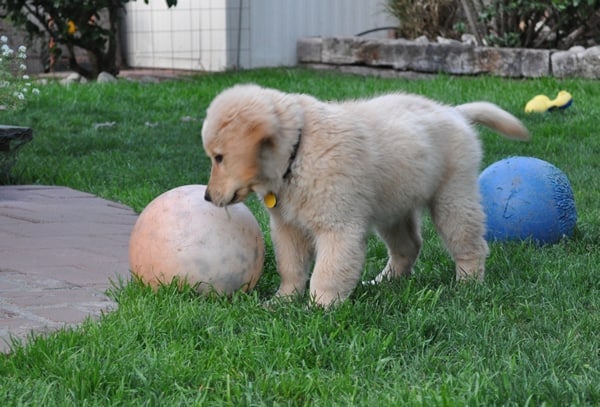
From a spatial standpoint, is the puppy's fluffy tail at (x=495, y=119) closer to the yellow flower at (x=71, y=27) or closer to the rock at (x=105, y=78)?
the rock at (x=105, y=78)

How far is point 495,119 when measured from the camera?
15.3 feet

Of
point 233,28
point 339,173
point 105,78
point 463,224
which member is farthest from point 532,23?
point 339,173

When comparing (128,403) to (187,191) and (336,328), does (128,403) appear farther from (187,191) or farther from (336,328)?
(187,191)

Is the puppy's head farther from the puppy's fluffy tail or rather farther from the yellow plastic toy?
the yellow plastic toy

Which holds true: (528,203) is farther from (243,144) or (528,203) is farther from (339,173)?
(243,144)

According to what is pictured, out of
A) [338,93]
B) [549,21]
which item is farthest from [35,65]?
[549,21]

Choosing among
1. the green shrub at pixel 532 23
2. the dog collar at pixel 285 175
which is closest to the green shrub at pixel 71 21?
the green shrub at pixel 532 23

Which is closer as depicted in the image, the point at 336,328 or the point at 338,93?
the point at 336,328

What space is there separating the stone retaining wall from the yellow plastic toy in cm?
171

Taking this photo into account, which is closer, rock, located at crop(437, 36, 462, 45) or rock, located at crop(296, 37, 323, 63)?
rock, located at crop(437, 36, 462, 45)

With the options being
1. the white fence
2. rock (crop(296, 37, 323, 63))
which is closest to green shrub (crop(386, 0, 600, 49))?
rock (crop(296, 37, 323, 63))

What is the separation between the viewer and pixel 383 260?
5066mm

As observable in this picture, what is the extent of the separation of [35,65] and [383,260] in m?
10.6

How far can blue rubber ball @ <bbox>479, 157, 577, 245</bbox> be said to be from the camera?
512 centimetres
